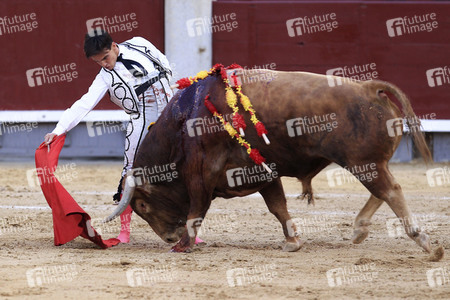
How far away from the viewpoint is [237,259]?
442cm

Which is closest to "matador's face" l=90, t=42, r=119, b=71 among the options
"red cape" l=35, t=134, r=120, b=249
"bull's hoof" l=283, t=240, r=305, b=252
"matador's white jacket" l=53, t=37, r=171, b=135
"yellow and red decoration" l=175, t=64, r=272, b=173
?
"matador's white jacket" l=53, t=37, r=171, b=135

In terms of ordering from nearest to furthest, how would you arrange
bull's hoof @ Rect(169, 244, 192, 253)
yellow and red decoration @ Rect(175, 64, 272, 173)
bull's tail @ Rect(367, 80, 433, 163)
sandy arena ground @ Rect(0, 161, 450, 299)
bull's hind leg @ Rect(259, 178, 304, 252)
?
sandy arena ground @ Rect(0, 161, 450, 299) → bull's tail @ Rect(367, 80, 433, 163) → yellow and red decoration @ Rect(175, 64, 272, 173) → bull's hoof @ Rect(169, 244, 192, 253) → bull's hind leg @ Rect(259, 178, 304, 252)

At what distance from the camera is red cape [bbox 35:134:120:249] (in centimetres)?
489

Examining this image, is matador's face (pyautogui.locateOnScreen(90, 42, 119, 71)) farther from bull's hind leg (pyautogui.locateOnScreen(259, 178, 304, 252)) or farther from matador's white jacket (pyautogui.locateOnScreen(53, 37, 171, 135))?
bull's hind leg (pyautogui.locateOnScreen(259, 178, 304, 252))

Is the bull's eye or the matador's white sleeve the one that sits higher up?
the matador's white sleeve

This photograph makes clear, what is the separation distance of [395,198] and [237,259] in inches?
35.9

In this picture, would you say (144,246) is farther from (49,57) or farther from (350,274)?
(49,57)

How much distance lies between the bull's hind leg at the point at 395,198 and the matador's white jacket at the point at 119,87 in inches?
58.0

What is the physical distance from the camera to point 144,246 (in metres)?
5.01

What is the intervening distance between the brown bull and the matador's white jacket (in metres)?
0.26

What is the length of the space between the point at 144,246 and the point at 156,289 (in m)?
1.34

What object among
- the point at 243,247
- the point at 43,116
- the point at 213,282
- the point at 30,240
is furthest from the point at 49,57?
the point at 213,282

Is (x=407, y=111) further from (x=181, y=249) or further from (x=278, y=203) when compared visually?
(x=181, y=249)

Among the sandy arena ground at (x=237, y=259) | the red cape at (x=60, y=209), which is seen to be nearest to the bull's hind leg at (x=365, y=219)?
the sandy arena ground at (x=237, y=259)
